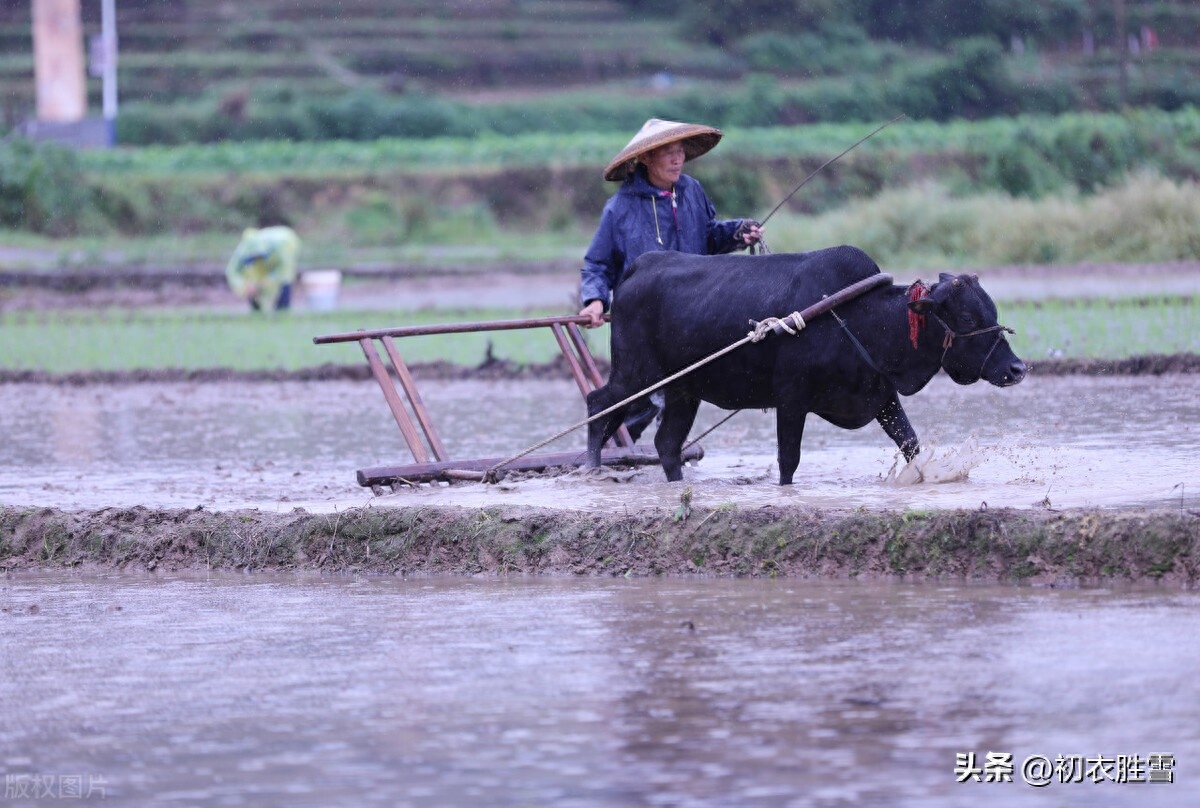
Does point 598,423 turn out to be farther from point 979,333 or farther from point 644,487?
point 979,333

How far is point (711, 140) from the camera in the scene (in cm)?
817

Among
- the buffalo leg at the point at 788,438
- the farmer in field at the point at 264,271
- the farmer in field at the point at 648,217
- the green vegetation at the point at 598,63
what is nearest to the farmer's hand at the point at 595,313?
the farmer in field at the point at 648,217

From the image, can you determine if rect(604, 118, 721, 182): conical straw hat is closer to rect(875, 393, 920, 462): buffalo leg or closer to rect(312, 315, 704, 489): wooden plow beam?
rect(312, 315, 704, 489): wooden plow beam

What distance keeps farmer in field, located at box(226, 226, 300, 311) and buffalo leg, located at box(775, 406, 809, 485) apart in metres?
13.0

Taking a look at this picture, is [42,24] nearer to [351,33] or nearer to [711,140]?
[351,33]

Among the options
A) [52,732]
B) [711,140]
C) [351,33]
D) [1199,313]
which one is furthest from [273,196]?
[52,732]

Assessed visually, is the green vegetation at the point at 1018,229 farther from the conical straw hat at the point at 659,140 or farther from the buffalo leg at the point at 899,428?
the buffalo leg at the point at 899,428

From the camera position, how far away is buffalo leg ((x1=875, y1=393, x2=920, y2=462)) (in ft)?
24.8

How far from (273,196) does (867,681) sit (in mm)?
Answer: 30313

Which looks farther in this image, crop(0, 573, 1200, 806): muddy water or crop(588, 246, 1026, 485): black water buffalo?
crop(588, 246, 1026, 485): black water buffalo

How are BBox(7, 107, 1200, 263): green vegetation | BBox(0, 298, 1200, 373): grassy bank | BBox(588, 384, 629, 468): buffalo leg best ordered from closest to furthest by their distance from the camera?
BBox(588, 384, 629, 468): buffalo leg < BBox(0, 298, 1200, 373): grassy bank < BBox(7, 107, 1200, 263): green vegetation

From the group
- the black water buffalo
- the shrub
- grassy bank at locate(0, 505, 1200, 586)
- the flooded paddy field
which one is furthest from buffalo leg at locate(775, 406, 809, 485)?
the shrub

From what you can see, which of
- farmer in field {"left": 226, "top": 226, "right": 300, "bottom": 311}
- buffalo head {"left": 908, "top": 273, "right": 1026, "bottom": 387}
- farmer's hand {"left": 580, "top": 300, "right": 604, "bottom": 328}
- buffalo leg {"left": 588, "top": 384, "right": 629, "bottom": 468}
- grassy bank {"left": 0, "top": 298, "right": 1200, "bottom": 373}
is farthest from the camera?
farmer in field {"left": 226, "top": 226, "right": 300, "bottom": 311}

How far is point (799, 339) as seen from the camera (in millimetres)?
7371
